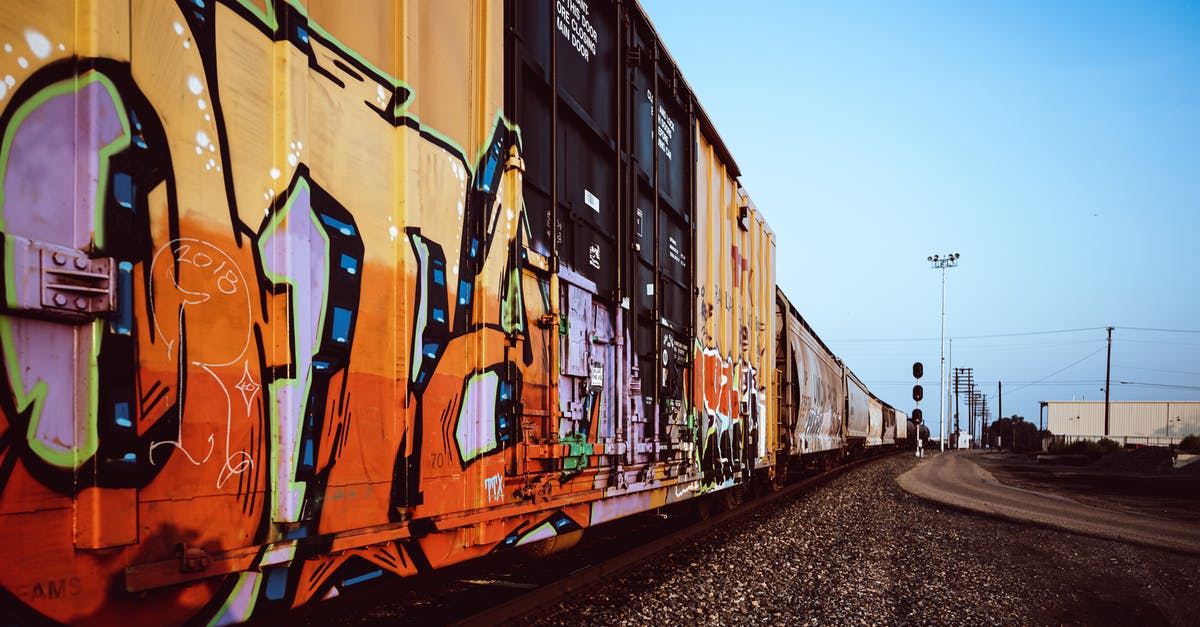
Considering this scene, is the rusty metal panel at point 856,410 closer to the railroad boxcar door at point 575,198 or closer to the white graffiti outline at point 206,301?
the railroad boxcar door at point 575,198

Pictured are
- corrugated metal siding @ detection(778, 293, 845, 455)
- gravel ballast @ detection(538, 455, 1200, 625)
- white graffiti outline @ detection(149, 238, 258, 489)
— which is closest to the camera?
white graffiti outline @ detection(149, 238, 258, 489)

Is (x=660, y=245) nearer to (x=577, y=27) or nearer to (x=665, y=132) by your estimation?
(x=665, y=132)

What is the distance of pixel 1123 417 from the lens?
83438mm

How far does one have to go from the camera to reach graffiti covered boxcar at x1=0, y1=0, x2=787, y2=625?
213cm

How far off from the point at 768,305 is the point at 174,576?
10687 millimetres

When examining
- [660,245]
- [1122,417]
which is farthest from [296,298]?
[1122,417]

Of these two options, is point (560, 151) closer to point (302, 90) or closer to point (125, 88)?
point (302, 90)

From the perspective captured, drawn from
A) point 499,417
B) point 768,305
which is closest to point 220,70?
point 499,417

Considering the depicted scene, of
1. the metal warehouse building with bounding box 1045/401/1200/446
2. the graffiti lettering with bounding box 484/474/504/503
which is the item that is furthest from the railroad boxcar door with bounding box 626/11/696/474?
the metal warehouse building with bounding box 1045/401/1200/446

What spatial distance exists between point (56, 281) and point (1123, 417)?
3965 inches

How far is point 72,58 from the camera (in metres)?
2.19

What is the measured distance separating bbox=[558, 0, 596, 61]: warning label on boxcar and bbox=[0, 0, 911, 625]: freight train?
3cm

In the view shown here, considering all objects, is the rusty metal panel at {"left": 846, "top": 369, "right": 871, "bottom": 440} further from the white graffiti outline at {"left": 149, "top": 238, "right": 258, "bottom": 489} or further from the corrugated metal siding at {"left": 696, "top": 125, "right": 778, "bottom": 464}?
the white graffiti outline at {"left": 149, "top": 238, "right": 258, "bottom": 489}

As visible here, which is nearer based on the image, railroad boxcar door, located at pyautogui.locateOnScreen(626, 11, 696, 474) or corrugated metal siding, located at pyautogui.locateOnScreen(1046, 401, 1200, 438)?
railroad boxcar door, located at pyautogui.locateOnScreen(626, 11, 696, 474)
